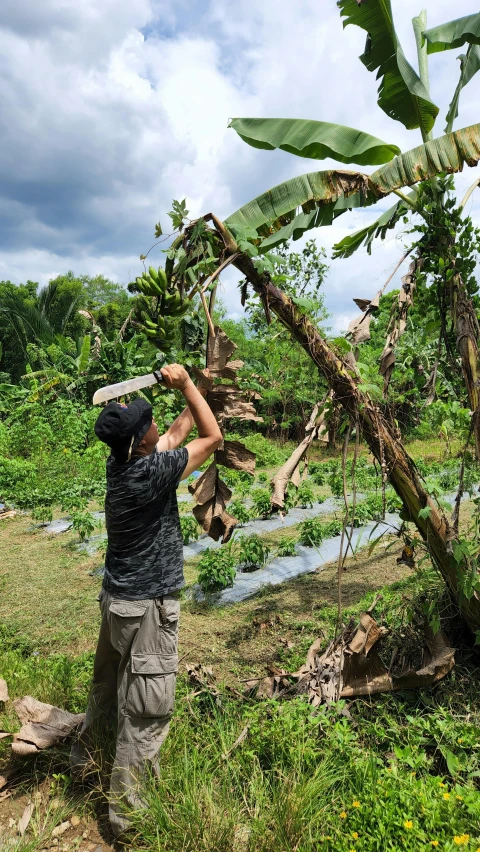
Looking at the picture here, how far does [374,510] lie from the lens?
286 inches

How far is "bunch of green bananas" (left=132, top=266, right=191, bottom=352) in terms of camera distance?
271 cm

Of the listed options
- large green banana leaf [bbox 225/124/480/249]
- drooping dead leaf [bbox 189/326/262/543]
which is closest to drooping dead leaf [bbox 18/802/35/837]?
drooping dead leaf [bbox 189/326/262/543]

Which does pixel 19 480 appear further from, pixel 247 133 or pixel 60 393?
pixel 247 133

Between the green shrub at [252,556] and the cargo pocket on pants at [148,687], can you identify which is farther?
the green shrub at [252,556]

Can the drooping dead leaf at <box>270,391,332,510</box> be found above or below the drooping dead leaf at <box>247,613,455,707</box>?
above

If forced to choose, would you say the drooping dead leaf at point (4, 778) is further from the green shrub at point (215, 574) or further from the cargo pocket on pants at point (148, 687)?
the green shrub at point (215, 574)

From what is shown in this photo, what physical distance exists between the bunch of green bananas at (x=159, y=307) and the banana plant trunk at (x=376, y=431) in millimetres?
384

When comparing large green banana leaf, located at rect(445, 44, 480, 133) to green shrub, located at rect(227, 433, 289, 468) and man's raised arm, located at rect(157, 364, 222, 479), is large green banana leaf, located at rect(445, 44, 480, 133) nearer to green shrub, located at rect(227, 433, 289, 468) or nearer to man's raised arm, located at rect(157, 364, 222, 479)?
man's raised arm, located at rect(157, 364, 222, 479)

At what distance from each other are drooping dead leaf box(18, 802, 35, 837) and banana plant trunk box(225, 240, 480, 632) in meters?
2.32

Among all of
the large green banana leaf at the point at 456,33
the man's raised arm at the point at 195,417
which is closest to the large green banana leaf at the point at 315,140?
the large green banana leaf at the point at 456,33

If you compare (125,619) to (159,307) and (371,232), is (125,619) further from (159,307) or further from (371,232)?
(371,232)

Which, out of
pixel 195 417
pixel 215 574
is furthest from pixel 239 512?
pixel 195 417

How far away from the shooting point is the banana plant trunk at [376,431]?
274cm

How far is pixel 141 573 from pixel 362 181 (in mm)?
2810
